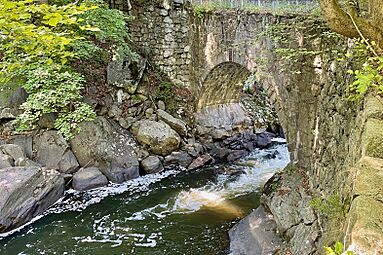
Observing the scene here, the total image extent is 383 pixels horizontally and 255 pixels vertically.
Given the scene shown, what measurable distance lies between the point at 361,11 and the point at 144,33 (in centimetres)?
832

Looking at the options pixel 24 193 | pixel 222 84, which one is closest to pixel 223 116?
pixel 222 84

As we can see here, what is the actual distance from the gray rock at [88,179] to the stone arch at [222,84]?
437 cm

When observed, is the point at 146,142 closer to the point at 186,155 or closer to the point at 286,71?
the point at 186,155

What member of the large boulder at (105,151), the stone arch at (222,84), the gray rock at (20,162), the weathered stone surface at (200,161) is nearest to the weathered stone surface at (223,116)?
the stone arch at (222,84)

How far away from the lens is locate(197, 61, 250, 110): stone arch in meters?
10.7

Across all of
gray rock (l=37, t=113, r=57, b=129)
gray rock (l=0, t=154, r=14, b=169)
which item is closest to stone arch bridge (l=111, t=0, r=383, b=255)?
gray rock (l=37, t=113, r=57, b=129)

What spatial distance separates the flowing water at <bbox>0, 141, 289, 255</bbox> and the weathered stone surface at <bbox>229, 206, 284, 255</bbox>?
0.22 meters

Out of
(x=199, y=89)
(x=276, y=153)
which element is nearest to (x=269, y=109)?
(x=276, y=153)

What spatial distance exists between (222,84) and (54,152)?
5.74 metres

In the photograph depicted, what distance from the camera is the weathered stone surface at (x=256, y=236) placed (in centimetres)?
544

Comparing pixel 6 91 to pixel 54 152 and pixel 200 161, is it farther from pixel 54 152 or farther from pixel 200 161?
pixel 200 161

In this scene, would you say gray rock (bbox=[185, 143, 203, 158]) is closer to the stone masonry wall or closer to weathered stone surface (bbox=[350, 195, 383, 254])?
the stone masonry wall

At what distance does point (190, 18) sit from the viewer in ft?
35.4

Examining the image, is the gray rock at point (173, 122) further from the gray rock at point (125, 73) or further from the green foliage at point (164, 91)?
the gray rock at point (125, 73)
